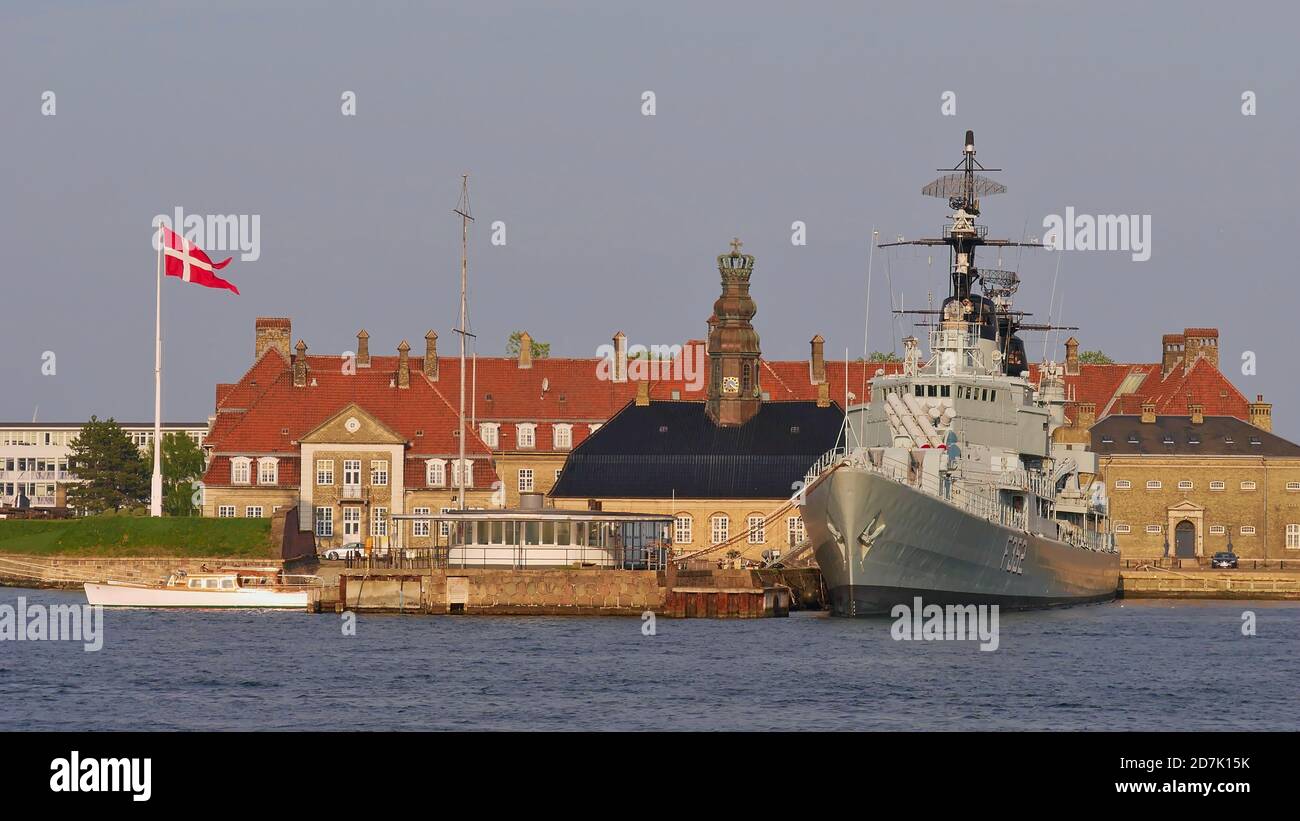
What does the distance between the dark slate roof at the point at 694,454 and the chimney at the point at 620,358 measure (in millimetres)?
13221

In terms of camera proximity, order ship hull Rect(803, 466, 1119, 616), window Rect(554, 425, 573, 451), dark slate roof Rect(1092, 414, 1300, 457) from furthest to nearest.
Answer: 1. window Rect(554, 425, 573, 451)
2. dark slate roof Rect(1092, 414, 1300, 457)
3. ship hull Rect(803, 466, 1119, 616)

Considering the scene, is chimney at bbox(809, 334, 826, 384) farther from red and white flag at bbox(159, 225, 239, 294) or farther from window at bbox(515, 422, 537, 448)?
red and white flag at bbox(159, 225, 239, 294)

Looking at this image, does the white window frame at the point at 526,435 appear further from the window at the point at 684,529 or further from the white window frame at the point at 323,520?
the window at the point at 684,529

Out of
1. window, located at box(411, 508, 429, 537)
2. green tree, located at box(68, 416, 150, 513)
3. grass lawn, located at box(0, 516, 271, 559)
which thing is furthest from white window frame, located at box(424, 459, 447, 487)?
green tree, located at box(68, 416, 150, 513)

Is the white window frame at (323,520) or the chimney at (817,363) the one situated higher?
the chimney at (817,363)

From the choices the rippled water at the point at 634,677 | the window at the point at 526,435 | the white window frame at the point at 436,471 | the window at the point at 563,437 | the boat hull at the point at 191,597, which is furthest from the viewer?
the window at the point at 526,435

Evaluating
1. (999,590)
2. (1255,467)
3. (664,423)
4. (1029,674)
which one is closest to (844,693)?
(1029,674)

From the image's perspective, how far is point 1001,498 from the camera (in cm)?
7656

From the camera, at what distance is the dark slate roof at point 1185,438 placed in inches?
4409

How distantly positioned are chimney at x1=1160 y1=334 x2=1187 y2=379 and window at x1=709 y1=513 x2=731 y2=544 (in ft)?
119

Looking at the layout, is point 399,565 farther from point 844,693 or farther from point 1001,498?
point 844,693

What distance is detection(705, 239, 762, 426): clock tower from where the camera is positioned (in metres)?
104

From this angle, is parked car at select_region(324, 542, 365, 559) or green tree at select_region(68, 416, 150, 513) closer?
parked car at select_region(324, 542, 365, 559)

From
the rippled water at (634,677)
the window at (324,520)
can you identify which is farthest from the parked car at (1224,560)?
the window at (324,520)
